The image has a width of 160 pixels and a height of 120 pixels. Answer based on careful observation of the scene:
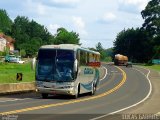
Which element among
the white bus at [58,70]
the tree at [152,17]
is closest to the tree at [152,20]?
the tree at [152,17]

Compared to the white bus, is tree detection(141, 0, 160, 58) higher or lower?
higher

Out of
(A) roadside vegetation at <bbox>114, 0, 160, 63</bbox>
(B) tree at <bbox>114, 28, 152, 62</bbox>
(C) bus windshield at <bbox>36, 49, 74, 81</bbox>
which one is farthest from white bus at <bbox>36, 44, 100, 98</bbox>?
(B) tree at <bbox>114, 28, 152, 62</bbox>

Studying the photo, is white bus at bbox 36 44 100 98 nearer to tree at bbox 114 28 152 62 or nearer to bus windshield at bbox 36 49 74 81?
bus windshield at bbox 36 49 74 81

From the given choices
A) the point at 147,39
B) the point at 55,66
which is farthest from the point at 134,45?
the point at 55,66

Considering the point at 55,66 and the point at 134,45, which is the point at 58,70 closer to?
the point at 55,66

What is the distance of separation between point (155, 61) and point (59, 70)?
101689 millimetres

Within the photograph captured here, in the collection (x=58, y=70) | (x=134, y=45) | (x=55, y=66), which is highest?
(x=134, y=45)

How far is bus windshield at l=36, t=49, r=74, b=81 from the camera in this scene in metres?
33.3

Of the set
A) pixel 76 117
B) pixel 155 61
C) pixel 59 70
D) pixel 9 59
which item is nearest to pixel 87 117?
pixel 76 117

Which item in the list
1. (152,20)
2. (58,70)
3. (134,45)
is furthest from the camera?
(134,45)

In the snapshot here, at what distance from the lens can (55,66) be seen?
3334 cm

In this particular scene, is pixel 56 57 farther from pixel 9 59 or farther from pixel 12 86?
pixel 9 59

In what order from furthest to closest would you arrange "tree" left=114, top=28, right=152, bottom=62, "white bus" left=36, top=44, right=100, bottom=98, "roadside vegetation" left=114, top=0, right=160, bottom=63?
1. "tree" left=114, top=28, right=152, bottom=62
2. "roadside vegetation" left=114, top=0, right=160, bottom=63
3. "white bus" left=36, top=44, right=100, bottom=98

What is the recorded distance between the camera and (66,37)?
197375 millimetres
